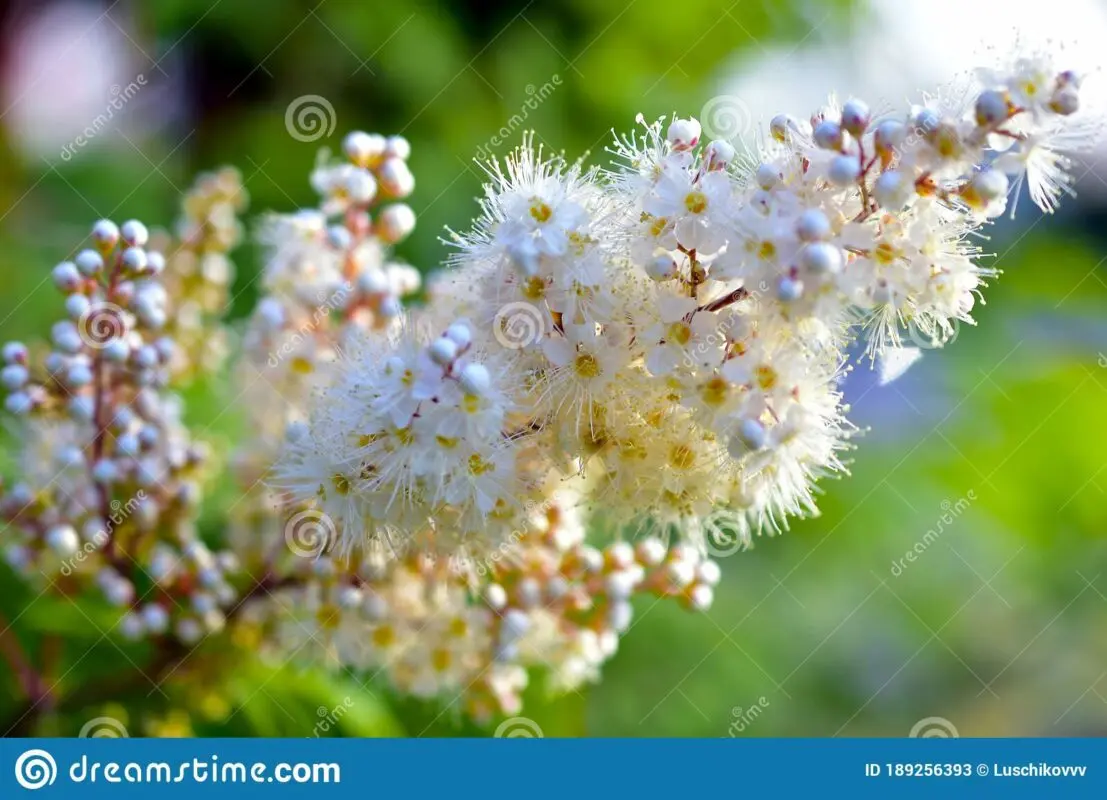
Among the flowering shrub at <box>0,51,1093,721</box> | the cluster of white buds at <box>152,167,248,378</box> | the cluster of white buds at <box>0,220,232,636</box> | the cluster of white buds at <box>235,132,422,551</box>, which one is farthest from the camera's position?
the cluster of white buds at <box>152,167,248,378</box>

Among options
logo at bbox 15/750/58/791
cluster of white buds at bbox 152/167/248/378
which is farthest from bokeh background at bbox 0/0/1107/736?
logo at bbox 15/750/58/791

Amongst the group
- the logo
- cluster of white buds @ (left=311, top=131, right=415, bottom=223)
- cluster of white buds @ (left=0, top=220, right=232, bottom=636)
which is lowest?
the logo

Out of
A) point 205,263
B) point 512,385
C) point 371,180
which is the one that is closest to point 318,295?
point 371,180

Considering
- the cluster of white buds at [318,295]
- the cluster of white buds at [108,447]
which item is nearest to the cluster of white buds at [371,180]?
the cluster of white buds at [318,295]

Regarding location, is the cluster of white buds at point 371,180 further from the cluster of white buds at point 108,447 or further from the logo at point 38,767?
the logo at point 38,767

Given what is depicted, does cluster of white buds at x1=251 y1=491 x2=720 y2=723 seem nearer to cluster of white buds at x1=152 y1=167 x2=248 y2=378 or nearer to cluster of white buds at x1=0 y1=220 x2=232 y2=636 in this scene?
cluster of white buds at x1=0 y1=220 x2=232 y2=636

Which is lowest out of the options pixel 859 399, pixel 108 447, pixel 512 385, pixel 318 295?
pixel 108 447

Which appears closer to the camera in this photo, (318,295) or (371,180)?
(371,180)

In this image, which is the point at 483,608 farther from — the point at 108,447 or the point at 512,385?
the point at 108,447
